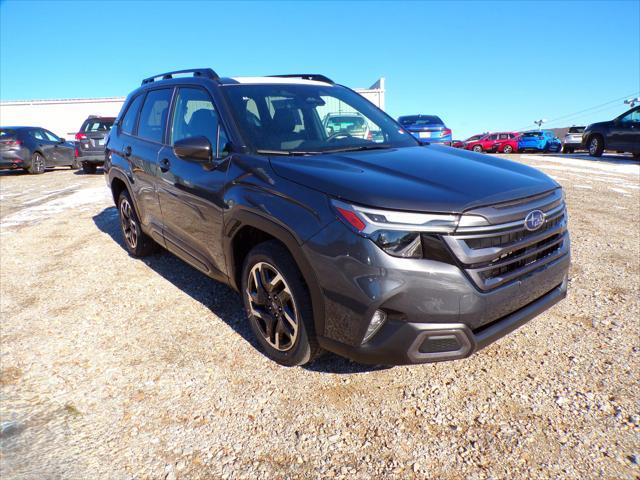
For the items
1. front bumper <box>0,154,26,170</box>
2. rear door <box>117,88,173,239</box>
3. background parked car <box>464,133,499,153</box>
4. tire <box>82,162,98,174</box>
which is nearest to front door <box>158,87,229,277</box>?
rear door <box>117,88,173,239</box>

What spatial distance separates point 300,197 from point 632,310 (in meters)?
2.76

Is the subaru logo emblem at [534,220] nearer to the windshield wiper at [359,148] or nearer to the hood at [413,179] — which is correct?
the hood at [413,179]

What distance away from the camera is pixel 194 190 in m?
3.13

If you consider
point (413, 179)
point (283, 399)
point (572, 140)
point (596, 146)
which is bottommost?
point (283, 399)

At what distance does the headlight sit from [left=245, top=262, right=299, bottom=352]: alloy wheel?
26.6 inches

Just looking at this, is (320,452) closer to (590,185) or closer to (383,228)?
(383,228)

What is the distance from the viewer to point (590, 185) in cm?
883

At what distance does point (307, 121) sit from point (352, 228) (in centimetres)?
141

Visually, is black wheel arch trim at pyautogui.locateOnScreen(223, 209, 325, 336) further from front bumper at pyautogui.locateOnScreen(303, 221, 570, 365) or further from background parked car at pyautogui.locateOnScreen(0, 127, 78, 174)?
background parked car at pyautogui.locateOnScreen(0, 127, 78, 174)

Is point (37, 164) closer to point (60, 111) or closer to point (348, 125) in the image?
point (348, 125)

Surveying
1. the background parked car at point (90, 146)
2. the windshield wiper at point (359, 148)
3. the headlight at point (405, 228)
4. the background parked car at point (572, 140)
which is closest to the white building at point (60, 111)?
the background parked car at point (572, 140)

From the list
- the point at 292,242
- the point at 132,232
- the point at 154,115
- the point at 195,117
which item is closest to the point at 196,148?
the point at 195,117

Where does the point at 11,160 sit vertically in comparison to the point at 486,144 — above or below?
above

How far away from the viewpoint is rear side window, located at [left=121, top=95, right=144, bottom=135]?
4.51 m
